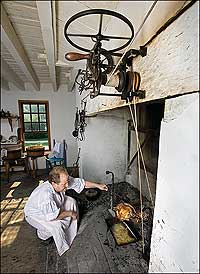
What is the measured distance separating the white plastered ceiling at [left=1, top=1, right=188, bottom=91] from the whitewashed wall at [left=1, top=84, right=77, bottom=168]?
25 mm

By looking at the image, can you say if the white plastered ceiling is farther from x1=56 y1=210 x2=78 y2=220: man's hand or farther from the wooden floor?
x1=56 y1=210 x2=78 y2=220: man's hand

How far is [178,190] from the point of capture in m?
0.28

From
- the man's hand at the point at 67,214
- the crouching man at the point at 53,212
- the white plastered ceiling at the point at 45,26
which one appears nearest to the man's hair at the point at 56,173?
the crouching man at the point at 53,212

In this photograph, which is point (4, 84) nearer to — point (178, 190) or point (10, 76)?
point (10, 76)

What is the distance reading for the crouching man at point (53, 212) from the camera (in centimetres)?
78

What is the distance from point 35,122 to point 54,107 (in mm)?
90

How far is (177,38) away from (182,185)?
0.81 feet

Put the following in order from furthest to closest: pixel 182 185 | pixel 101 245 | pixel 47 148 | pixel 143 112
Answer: pixel 143 112 → pixel 101 245 → pixel 47 148 → pixel 182 185

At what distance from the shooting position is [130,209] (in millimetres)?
970

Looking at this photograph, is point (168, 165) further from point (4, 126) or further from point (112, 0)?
point (4, 126)

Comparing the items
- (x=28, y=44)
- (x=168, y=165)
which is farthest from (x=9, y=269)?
(x=28, y=44)

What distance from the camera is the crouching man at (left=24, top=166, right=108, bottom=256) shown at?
778mm

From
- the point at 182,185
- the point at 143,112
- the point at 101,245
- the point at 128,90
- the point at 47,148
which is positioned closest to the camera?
the point at 182,185

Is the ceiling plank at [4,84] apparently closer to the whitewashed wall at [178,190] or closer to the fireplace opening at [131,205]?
the whitewashed wall at [178,190]
